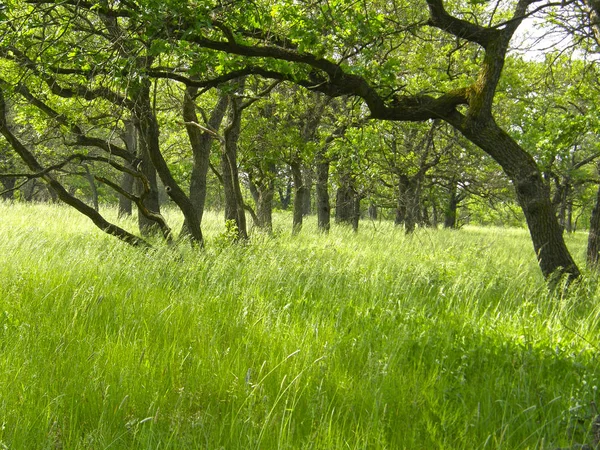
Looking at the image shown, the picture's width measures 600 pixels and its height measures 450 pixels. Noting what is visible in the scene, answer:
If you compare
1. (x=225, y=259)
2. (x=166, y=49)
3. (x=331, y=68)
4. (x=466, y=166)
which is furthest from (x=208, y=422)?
(x=466, y=166)

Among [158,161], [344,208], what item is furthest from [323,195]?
[158,161]

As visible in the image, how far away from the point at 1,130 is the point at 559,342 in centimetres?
710

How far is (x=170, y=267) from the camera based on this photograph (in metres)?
5.32

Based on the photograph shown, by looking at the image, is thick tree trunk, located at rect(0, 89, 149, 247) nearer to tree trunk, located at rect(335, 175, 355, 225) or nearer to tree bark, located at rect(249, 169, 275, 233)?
tree bark, located at rect(249, 169, 275, 233)

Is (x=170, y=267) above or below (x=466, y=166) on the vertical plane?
below

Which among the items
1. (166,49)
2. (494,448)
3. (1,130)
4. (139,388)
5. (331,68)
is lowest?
(494,448)

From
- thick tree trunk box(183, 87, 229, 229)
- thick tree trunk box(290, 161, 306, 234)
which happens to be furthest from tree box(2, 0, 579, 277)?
thick tree trunk box(290, 161, 306, 234)

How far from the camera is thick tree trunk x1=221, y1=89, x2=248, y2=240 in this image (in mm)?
8289

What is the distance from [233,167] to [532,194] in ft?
17.1

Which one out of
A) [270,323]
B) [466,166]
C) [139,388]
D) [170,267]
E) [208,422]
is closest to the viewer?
[208,422]

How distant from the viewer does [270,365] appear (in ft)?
9.20

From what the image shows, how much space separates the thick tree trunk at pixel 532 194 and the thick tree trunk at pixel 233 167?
4.35 m

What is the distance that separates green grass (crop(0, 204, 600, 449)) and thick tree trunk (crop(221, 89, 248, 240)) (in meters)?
3.33

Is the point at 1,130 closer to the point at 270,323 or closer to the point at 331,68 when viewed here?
the point at 331,68
